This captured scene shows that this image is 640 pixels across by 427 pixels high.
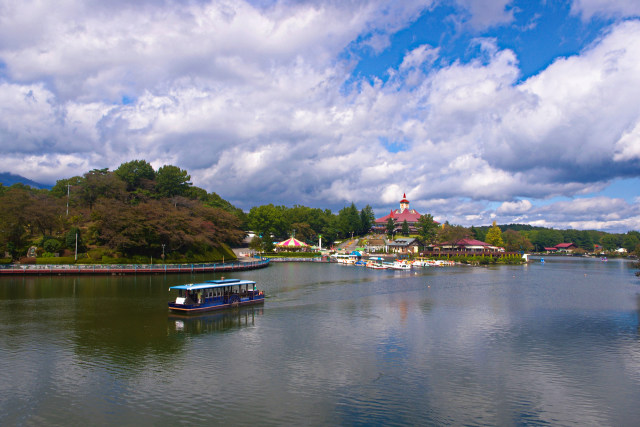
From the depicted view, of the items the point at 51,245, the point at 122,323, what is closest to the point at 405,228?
the point at 51,245

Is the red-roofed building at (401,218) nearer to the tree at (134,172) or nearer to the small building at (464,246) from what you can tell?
the small building at (464,246)

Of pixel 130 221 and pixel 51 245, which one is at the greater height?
pixel 130 221

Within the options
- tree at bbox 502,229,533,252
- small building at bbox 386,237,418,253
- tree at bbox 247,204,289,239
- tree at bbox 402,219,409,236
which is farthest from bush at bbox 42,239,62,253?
tree at bbox 502,229,533,252

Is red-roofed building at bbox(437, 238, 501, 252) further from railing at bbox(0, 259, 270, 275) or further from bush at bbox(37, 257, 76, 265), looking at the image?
bush at bbox(37, 257, 76, 265)

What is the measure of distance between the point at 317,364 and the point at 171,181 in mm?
71187

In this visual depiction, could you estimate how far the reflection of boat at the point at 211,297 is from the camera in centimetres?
3014

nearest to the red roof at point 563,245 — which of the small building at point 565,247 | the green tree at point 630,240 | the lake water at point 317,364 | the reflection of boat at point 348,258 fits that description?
the small building at point 565,247

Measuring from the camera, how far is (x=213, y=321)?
2917 centimetres

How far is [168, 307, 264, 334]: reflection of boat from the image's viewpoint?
87.5ft

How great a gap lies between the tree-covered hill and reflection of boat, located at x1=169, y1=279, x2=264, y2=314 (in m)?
30.9

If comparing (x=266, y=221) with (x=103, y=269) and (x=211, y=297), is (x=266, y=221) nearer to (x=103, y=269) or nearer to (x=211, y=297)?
(x=103, y=269)

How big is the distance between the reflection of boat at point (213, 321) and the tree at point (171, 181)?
55.1 m

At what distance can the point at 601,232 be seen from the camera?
19962cm

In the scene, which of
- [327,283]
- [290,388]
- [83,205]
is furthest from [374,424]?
[83,205]
